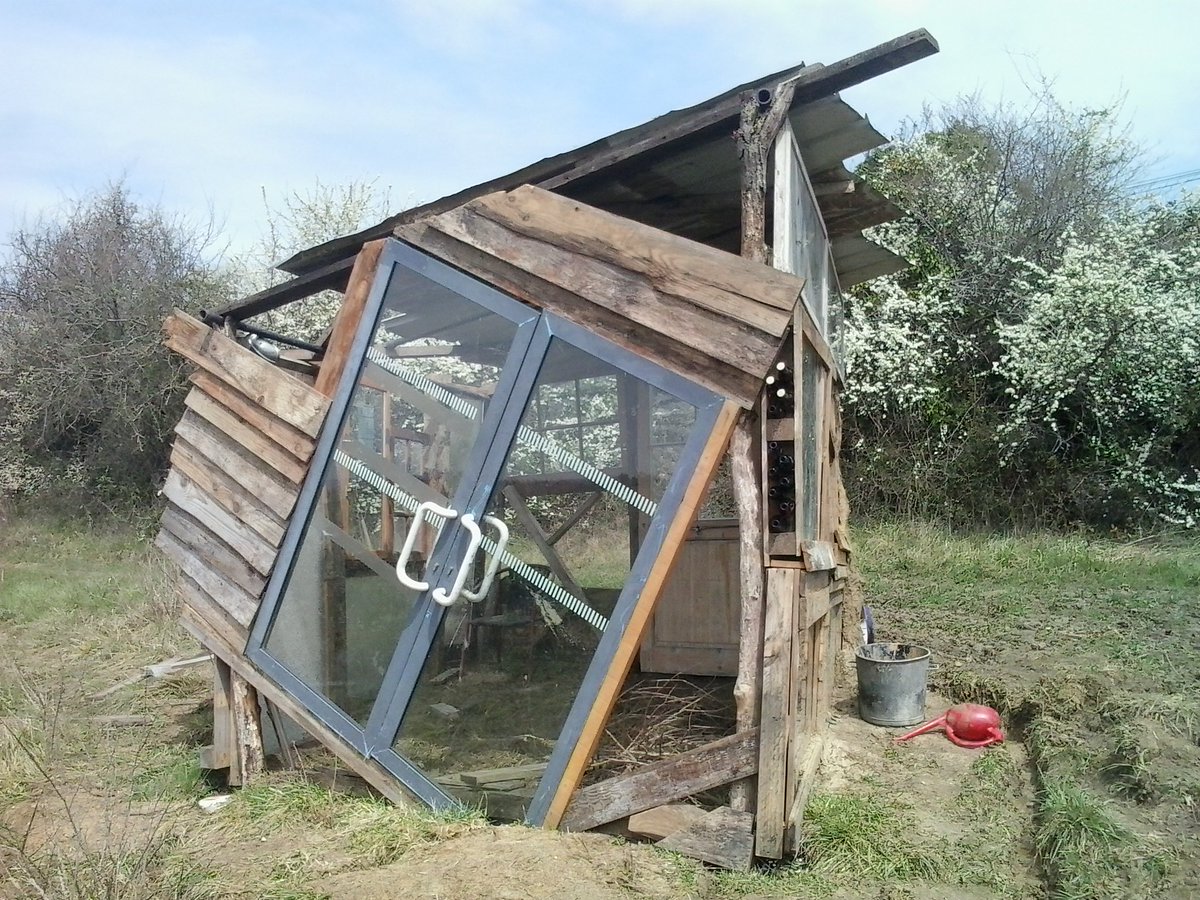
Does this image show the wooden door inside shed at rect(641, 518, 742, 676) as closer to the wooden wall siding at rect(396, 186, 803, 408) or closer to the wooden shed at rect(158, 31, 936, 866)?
the wooden shed at rect(158, 31, 936, 866)

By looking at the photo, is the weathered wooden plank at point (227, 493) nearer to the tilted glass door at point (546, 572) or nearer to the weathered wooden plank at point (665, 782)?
the tilted glass door at point (546, 572)

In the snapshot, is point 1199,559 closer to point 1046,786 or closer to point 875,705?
point 875,705

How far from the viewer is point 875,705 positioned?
633 centimetres

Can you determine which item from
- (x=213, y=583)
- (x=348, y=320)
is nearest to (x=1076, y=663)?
(x=348, y=320)

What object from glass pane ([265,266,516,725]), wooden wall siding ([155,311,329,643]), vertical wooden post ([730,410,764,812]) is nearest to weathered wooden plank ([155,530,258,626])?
wooden wall siding ([155,311,329,643])

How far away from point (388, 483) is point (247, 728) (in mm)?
1704

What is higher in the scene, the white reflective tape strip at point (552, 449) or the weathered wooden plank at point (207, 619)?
the white reflective tape strip at point (552, 449)

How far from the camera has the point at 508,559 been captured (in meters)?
4.33

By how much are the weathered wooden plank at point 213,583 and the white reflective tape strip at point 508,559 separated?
0.94 metres

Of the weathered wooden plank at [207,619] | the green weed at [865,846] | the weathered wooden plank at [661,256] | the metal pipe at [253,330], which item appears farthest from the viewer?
the metal pipe at [253,330]

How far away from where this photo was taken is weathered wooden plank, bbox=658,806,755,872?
3.86 metres

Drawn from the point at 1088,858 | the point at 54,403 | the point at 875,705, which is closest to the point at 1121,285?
the point at 875,705

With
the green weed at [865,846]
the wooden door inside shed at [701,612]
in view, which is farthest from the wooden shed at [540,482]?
the wooden door inside shed at [701,612]

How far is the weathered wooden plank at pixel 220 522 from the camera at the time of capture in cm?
500
